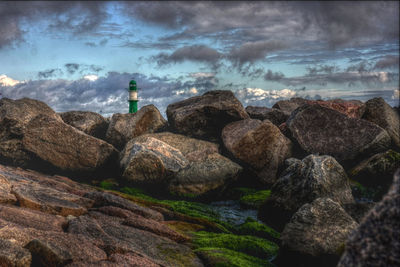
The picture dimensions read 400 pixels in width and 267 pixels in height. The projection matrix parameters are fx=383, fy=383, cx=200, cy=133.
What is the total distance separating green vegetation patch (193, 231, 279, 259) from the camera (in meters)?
10.0

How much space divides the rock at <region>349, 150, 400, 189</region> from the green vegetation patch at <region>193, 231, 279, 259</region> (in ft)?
27.1

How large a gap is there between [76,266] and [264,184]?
14.0 metres

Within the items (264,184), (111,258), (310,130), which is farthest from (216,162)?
(111,258)

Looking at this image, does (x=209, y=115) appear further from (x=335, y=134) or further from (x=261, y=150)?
(x=335, y=134)

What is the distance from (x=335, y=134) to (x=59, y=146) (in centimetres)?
1398

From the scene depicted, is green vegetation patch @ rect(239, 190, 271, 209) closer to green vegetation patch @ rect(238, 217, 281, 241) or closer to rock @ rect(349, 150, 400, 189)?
green vegetation patch @ rect(238, 217, 281, 241)

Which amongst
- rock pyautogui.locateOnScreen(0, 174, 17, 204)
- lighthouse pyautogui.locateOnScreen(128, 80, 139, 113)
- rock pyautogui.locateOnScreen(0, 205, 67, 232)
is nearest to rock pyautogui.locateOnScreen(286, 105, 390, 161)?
rock pyautogui.locateOnScreen(0, 205, 67, 232)

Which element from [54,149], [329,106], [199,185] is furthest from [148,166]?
[329,106]

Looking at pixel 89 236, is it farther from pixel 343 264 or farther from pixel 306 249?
pixel 343 264

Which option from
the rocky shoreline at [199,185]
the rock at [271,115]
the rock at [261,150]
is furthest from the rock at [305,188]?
the rock at [271,115]

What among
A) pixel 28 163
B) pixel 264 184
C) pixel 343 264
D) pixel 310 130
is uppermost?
pixel 343 264

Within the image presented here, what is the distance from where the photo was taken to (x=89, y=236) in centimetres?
797

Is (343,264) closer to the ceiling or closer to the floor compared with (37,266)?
closer to the ceiling

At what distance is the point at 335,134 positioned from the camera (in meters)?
19.6
